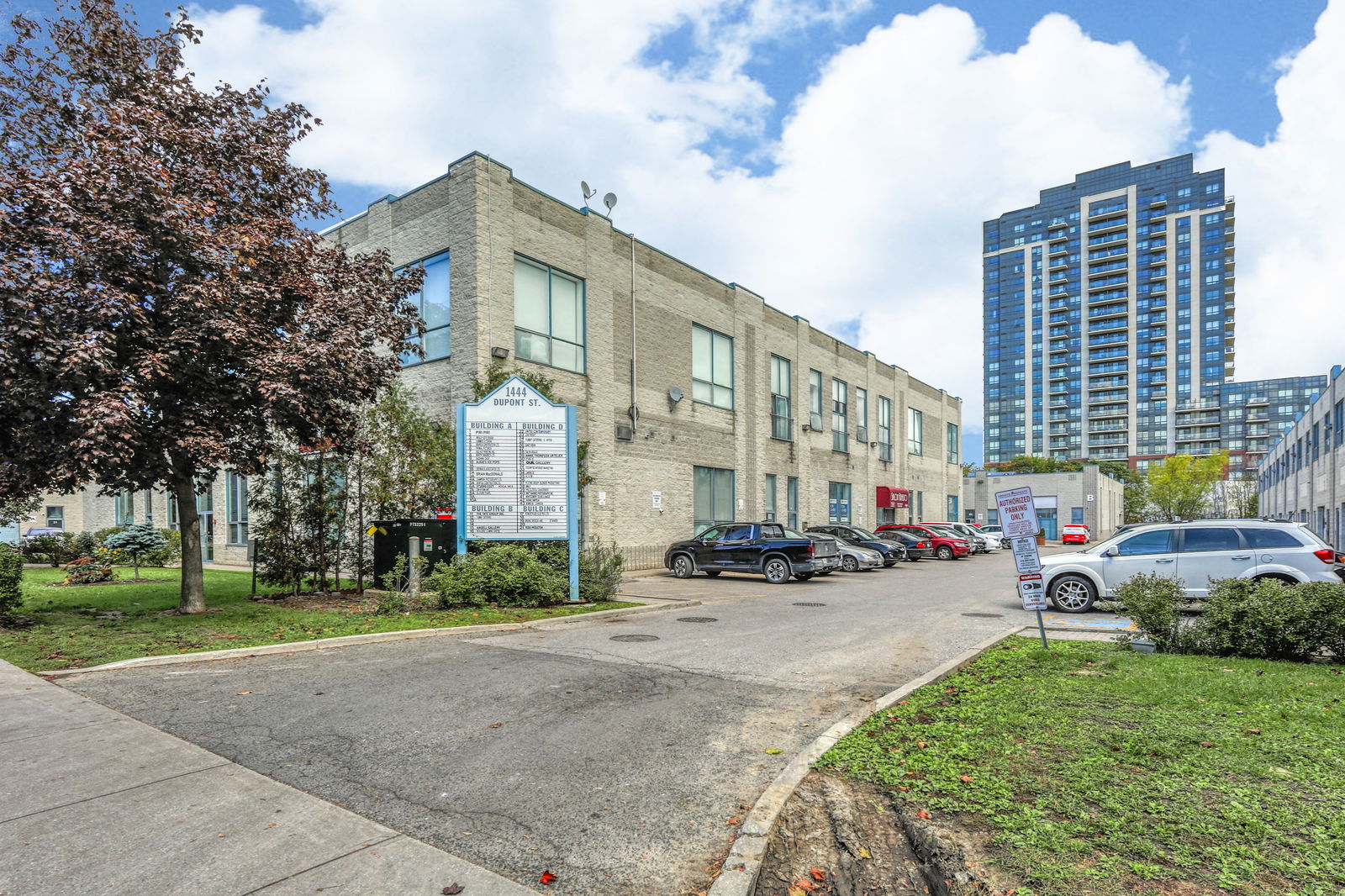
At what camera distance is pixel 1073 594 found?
1363 cm

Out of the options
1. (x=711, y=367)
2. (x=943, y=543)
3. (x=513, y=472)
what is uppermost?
(x=711, y=367)

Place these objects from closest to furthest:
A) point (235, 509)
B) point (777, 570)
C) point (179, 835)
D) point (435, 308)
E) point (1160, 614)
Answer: point (179, 835) < point (1160, 614) < point (777, 570) < point (435, 308) < point (235, 509)

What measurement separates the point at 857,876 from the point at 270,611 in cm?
1193

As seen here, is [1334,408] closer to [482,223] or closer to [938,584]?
[938,584]

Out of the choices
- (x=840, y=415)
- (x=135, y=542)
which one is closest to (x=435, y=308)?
(x=135, y=542)

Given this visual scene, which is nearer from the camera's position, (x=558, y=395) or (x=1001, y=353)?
(x=558, y=395)

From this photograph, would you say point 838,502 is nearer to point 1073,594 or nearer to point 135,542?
point 1073,594

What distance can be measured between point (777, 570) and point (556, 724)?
15074 mm

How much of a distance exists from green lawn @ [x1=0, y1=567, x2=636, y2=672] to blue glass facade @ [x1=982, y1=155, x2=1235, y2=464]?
148 meters

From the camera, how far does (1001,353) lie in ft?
506

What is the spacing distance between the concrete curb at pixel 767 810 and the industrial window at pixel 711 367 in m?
22.6

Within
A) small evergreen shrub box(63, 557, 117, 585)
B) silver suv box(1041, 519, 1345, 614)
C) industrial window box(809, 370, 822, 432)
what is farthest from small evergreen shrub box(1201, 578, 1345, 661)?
industrial window box(809, 370, 822, 432)

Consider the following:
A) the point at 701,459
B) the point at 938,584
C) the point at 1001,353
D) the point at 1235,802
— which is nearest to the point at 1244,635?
the point at 1235,802

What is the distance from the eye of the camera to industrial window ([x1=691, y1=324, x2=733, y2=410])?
29.1 meters
